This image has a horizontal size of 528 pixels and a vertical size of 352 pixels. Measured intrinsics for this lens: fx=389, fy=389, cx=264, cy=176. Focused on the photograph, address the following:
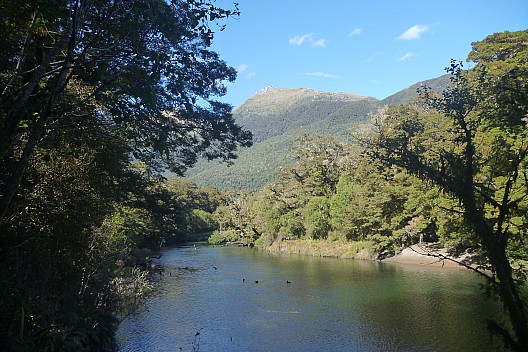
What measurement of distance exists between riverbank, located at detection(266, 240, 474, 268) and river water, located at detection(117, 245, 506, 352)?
161 cm

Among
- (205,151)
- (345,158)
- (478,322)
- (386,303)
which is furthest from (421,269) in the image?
Result: (205,151)

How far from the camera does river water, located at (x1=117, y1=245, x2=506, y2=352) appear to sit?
13430 millimetres

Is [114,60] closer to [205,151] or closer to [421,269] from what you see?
[205,151]

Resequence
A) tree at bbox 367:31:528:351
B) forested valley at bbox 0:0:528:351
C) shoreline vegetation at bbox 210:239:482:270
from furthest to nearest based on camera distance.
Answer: shoreline vegetation at bbox 210:239:482:270 → forested valley at bbox 0:0:528:351 → tree at bbox 367:31:528:351

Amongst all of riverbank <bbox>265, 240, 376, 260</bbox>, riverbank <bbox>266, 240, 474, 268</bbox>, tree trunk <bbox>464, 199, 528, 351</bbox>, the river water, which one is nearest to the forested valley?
tree trunk <bbox>464, 199, 528, 351</bbox>

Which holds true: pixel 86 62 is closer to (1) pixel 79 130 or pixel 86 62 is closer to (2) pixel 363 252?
(1) pixel 79 130

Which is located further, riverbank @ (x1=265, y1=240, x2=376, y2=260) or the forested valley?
riverbank @ (x1=265, y1=240, x2=376, y2=260)

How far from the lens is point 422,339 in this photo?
43.8 feet

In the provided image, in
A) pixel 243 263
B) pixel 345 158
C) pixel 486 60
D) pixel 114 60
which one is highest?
pixel 486 60

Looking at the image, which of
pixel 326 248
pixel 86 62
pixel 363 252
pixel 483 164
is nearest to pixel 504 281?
pixel 483 164

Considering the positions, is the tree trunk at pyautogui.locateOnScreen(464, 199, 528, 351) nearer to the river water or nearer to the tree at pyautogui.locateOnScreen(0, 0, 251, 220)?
the tree at pyautogui.locateOnScreen(0, 0, 251, 220)

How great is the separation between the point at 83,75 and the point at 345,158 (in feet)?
133

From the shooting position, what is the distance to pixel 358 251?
118ft

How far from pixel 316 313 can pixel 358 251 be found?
19.8 metres
